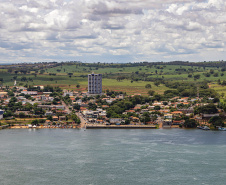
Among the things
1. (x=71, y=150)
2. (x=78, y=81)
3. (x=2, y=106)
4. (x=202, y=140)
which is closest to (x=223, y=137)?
(x=202, y=140)

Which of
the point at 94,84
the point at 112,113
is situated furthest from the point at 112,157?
the point at 94,84

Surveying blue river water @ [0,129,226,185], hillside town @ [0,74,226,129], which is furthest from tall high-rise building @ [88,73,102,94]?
blue river water @ [0,129,226,185]

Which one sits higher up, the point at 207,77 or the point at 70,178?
the point at 207,77

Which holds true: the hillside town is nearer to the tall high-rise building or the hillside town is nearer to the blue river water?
the blue river water

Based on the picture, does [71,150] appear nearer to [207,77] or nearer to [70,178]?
[70,178]

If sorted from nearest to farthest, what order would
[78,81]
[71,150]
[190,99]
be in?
[71,150], [190,99], [78,81]

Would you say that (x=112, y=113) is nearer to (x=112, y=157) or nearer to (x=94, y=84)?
(x=112, y=157)
